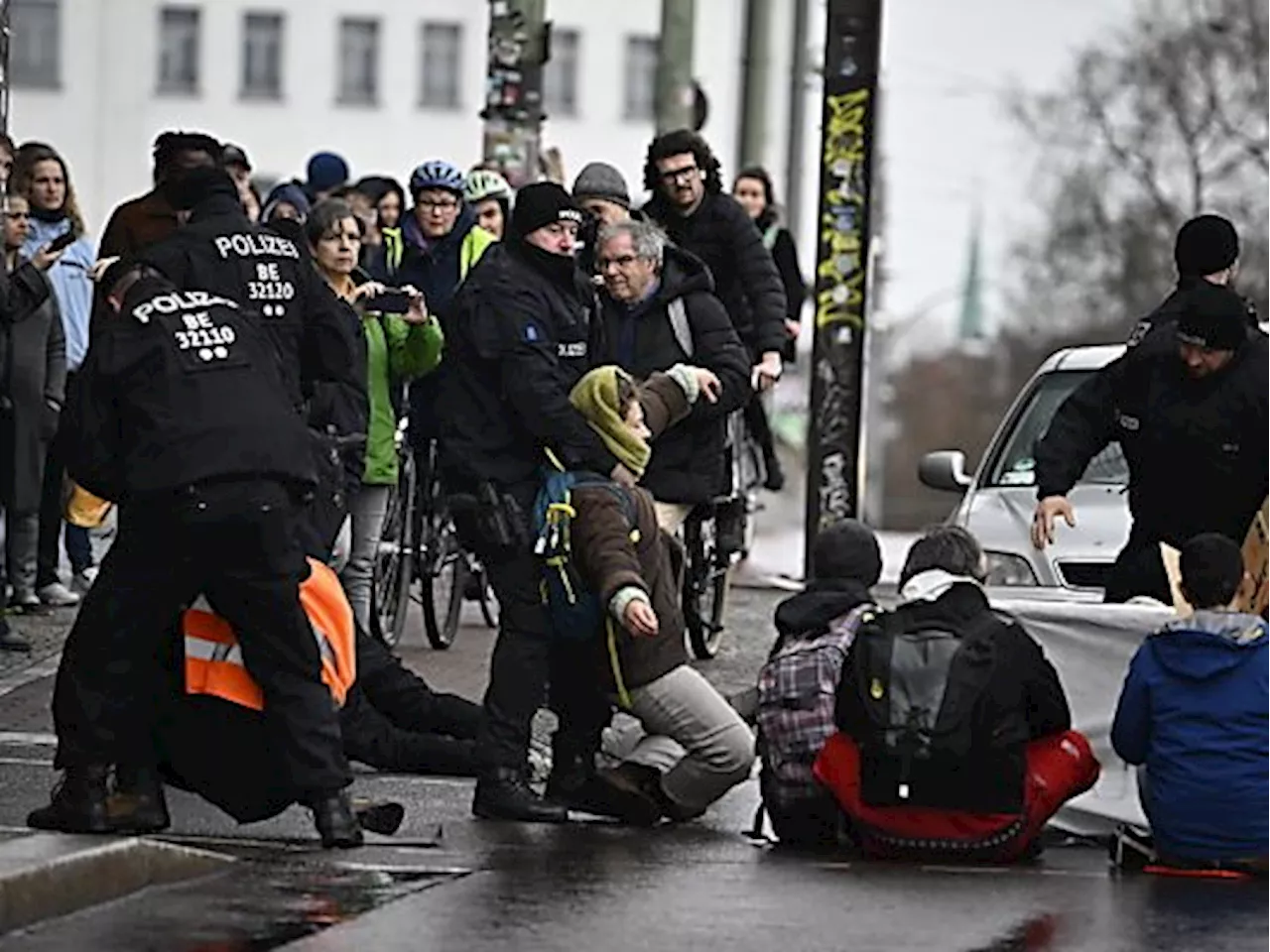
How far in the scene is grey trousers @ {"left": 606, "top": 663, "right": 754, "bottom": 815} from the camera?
12.1 m

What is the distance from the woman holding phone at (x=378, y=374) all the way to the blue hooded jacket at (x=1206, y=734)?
4.17 m

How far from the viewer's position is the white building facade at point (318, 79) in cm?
9012

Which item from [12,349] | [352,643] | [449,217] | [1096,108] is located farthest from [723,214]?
[1096,108]

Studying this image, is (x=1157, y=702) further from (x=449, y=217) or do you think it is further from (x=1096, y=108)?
(x=1096, y=108)

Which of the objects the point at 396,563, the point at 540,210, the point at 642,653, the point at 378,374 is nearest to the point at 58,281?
the point at 396,563

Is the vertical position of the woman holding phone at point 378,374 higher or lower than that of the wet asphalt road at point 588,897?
higher

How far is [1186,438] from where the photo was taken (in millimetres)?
12727

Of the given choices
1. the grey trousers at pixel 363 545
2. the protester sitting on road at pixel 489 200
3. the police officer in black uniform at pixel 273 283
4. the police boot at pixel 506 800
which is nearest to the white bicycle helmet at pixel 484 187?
the protester sitting on road at pixel 489 200

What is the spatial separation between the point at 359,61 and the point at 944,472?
78831 mm

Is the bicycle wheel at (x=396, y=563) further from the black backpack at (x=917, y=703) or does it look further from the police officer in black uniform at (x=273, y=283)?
the black backpack at (x=917, y=703)

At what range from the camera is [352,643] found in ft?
37.5

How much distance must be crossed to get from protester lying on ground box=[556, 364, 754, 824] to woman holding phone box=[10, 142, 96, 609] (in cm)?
424

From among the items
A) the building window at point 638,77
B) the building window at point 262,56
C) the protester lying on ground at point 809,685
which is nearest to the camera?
the protester lying on ground at point 809,685

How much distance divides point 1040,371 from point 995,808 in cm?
598
